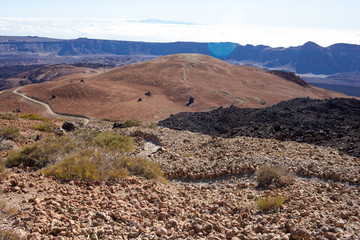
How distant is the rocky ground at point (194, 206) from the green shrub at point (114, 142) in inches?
157

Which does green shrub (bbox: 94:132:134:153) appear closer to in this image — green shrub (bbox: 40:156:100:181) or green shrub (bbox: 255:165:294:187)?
green shrub (bbox: 40:156:100:181)

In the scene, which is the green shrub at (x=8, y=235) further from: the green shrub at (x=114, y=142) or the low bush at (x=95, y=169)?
the green shrub at (x=114, y=142)

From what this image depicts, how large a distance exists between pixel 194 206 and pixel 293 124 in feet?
54.1

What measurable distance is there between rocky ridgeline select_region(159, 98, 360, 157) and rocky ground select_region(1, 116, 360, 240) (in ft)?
16.8

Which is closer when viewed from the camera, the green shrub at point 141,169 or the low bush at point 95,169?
the low bush at point 95,169

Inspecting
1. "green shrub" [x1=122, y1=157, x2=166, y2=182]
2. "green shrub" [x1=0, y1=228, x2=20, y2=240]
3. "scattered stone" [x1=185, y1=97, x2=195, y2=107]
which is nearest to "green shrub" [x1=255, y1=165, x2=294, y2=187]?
"green shrub" [x1=122, y1=157, x2=166, y2=182]

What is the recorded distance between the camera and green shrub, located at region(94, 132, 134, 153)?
12180mm

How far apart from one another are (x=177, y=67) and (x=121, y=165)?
59615mm

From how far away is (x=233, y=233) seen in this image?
437 cm

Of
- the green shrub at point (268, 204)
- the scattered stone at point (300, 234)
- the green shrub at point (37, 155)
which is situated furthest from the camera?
the green shrub at point (37, 155)

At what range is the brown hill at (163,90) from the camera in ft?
130

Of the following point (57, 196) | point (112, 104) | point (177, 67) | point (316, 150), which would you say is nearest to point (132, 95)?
point (112, 104)

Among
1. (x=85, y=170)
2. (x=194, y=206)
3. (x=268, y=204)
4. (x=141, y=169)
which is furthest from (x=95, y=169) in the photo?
(x=268, y=204)

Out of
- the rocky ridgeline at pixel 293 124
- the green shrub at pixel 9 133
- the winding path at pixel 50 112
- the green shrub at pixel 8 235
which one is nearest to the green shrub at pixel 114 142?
the green shrub at pixel 9 133
